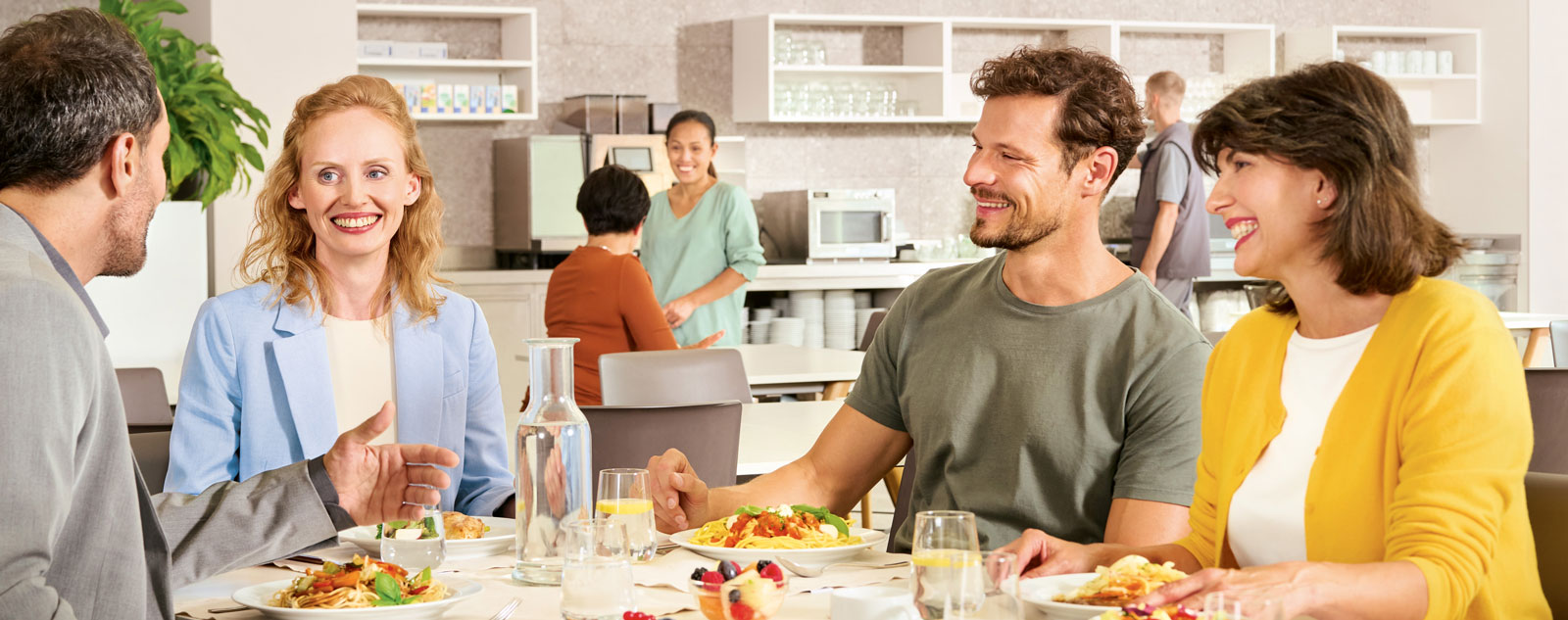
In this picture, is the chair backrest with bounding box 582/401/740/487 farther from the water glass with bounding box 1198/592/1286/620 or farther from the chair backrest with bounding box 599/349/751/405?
the water glass with bounding box 1198/592/1286/620

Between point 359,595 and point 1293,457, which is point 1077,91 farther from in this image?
point 359,595

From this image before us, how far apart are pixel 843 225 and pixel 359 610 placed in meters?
6.10

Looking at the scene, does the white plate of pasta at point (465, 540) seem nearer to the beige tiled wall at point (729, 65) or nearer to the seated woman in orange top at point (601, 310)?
the seated woman in orange top at point (601, 310)

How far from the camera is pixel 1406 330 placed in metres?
1.55

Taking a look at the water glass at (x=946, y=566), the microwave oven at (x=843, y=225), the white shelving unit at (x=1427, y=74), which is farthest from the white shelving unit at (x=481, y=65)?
the water glass at (x=946, y=566)

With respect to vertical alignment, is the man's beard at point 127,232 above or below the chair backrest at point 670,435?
above

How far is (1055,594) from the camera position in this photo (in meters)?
1.50

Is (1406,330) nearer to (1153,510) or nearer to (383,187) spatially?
(1153,510)

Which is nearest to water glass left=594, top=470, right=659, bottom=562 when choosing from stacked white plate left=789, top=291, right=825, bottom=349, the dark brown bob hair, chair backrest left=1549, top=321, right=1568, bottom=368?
the dark brown bob hair

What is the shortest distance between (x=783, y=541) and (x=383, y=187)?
919 mm

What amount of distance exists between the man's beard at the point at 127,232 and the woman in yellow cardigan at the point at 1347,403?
3.36ft

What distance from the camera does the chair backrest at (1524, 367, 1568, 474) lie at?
2.74 metres

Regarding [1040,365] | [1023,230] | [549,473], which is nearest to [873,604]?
[549,473]

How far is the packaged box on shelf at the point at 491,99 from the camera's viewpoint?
7.30 m
